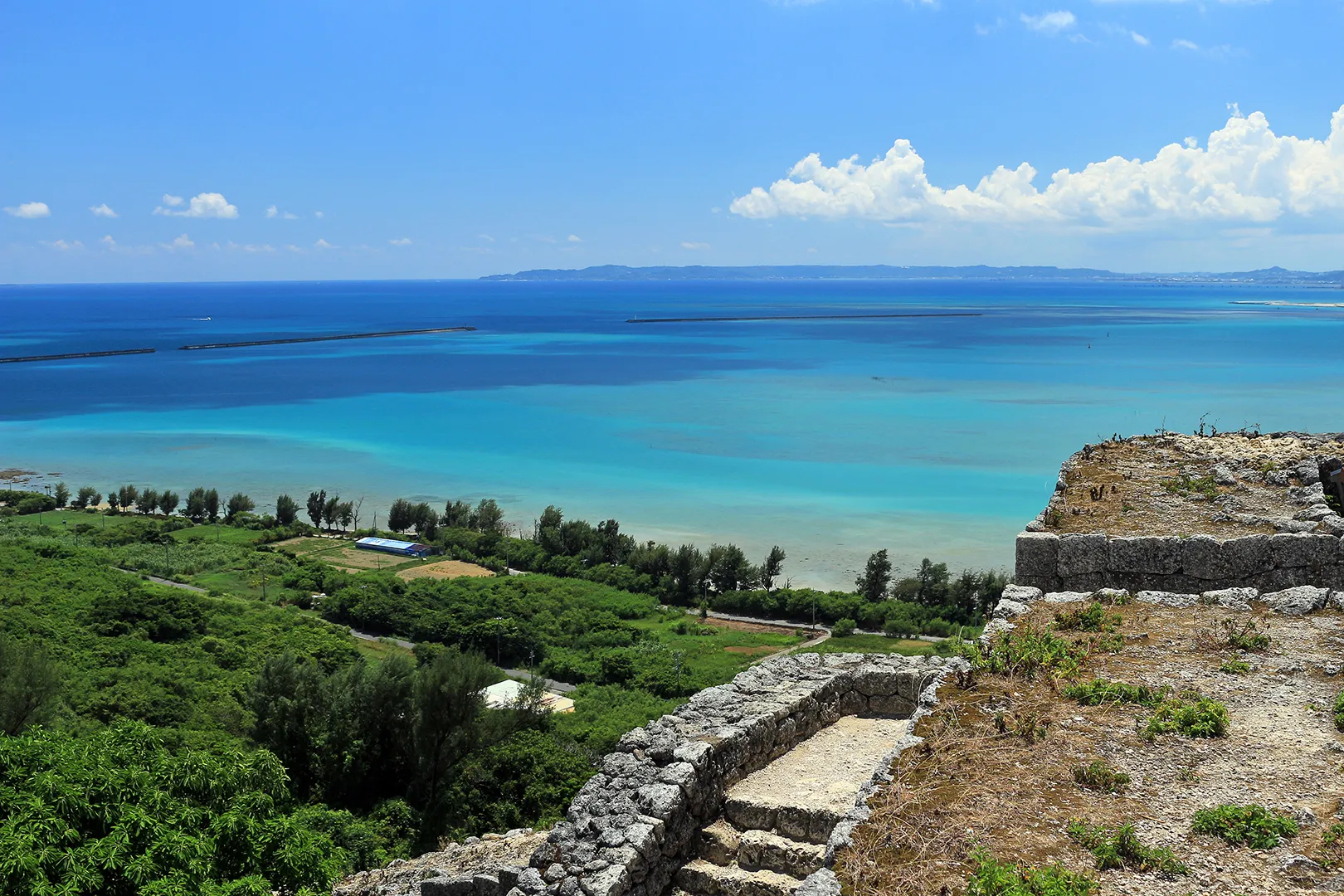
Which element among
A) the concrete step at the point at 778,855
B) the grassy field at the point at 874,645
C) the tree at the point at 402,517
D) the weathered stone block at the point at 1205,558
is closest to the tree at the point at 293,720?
the concrete step at the point at 778,855

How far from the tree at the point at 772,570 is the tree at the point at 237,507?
29384 millimetres

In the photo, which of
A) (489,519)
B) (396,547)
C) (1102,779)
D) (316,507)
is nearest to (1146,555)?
(1102,779)

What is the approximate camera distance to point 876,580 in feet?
133

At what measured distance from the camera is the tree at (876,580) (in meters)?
40.1

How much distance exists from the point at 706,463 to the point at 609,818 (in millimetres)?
57123

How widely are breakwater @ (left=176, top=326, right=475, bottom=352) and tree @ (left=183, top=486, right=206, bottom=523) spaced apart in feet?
Answer: 343

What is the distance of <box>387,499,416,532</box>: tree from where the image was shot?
175 feet

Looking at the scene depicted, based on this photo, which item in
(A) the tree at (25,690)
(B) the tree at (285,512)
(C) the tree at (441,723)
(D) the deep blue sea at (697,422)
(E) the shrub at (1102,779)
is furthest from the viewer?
(B) the tree at (285,512)

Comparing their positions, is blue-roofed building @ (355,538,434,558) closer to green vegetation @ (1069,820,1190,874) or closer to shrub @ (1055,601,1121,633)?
shrub @ (1055,601,1121,633)

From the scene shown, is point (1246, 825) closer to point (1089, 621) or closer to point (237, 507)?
point (1089, 621)

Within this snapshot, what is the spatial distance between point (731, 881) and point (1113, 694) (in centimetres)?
332

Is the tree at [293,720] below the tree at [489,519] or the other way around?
the other way around

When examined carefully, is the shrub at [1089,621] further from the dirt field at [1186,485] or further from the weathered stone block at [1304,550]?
the weathered stone block at [1304,550]

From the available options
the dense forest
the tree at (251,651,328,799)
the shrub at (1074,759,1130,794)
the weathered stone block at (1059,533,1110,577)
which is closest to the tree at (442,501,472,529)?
the dense forest
